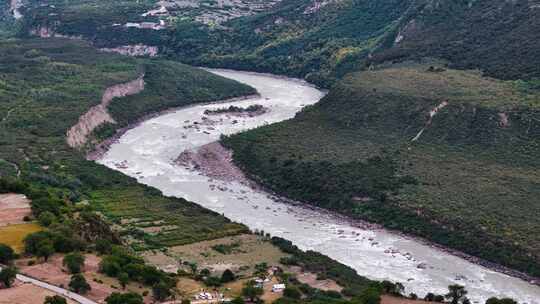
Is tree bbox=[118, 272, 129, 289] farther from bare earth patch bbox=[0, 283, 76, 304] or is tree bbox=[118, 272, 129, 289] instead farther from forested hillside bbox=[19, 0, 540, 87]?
forested hillside bbox=[19, 0, 540, 87]

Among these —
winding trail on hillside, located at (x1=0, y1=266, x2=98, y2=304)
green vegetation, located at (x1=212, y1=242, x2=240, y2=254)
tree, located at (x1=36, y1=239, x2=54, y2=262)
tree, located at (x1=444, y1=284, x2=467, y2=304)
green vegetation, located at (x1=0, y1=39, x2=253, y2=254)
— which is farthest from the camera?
green vegetation, located at (x1=0, y1=39, x2=253, y2=254)

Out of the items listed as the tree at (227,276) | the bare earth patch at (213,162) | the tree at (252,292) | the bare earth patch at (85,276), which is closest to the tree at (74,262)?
the bare earth patch at (85,276)

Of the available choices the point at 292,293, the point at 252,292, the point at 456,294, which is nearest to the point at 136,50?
the point at 292,293

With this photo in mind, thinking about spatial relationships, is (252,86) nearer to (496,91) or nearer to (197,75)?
(197,75)

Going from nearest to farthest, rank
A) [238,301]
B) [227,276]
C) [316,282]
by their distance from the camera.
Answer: [238,301] → [227,276] → [316,282]

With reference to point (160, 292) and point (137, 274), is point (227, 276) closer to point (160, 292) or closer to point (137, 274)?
point (137, 274)

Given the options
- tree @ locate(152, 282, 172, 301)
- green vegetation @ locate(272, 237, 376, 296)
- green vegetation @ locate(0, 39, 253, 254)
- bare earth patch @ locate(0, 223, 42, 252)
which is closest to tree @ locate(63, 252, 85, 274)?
green vegetation @ locate(0, 39, 253, 254)
